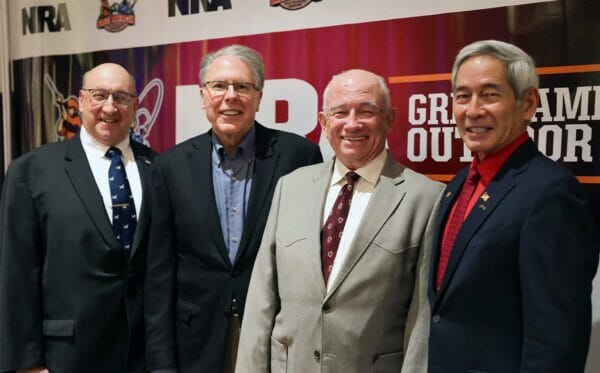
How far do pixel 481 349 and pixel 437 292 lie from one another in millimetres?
203

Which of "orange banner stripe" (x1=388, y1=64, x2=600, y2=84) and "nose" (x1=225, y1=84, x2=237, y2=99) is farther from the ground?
"orange banner stripe" (x1=388, y1=64, x2=600, y2=84)

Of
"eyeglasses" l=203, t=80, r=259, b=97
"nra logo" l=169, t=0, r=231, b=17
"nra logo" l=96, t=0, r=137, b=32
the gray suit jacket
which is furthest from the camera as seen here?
"nra logo" l=96, t=0, r=137, b=32

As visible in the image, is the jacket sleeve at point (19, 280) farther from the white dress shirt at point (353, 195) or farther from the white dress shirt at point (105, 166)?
the white dress shirt at point (353, 195)

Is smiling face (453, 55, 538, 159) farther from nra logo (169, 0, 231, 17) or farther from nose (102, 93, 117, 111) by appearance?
nra logo (169, 0, 231, 17)

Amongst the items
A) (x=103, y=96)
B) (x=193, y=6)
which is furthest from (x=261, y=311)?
(x=193, y=6)

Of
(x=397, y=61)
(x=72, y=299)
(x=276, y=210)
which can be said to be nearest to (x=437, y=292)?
(x=276, y=210)

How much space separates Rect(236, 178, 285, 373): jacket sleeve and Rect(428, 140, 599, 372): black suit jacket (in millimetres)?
581

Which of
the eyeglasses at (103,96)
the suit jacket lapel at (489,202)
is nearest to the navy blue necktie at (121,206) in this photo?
the eyeglasses at (103,96)

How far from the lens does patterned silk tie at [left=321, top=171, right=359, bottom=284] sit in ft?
6.76

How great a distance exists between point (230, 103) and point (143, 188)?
0.55 meters

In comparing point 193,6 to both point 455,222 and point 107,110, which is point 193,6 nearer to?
point 107,110

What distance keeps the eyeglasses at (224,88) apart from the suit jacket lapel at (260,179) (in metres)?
0.17

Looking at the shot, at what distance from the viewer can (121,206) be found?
8.60 ft

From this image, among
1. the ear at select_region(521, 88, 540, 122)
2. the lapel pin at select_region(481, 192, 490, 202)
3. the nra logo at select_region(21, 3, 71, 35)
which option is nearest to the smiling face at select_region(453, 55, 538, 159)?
the ear at select_region(521, 88, 540, 122)
